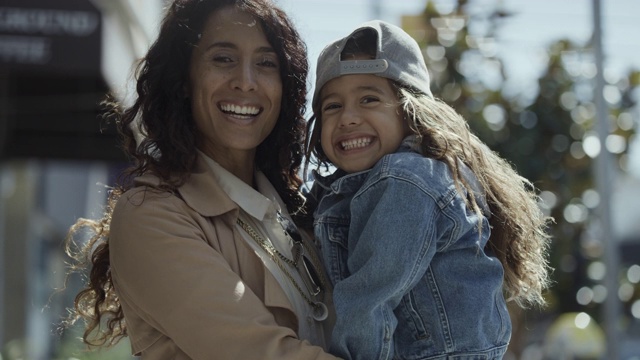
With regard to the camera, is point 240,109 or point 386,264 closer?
point 386,264

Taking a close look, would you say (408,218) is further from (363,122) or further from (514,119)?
(514,119)

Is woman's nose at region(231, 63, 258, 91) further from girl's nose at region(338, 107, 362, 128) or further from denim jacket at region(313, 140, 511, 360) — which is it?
denim jacket at region(313, 140, 511, 360)

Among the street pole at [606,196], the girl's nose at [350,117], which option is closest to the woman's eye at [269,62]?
the girl's nose at [350,117]

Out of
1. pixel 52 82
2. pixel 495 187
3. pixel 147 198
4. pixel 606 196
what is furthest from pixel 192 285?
pixel 606 196

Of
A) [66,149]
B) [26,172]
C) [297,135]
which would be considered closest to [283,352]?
[297,135]

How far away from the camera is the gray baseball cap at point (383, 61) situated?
124 inches

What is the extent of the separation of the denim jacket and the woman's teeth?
0.53 metres

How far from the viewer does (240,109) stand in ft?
10.9

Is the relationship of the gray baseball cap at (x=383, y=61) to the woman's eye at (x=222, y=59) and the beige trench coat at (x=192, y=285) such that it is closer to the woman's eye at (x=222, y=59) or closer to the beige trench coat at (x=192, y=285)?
the woman's eye at (x=222, y=59)

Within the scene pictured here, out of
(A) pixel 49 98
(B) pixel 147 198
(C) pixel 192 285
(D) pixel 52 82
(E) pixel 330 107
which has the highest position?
(E) pixel 330 107

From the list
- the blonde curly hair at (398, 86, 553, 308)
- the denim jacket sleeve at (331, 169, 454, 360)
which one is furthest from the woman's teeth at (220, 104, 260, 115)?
the denim jacket sleeve at (331, 169, 454, 360)

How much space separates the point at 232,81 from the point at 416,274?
906 mm

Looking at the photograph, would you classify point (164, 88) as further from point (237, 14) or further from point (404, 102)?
point (404, 102)

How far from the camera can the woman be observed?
9.27ft
